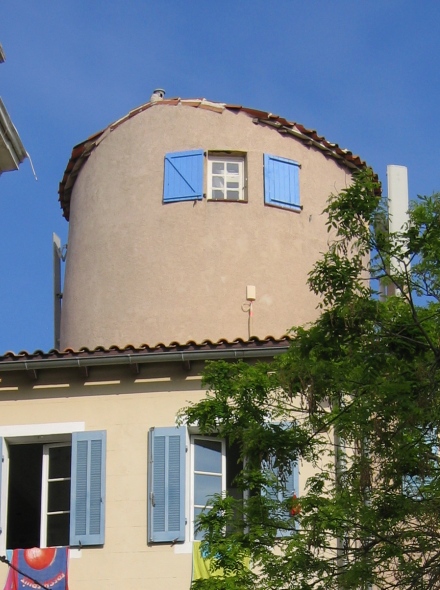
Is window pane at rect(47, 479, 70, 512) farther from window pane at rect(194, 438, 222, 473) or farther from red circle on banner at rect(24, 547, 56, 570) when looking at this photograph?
window pane at rect(194, 438, 222, 473)

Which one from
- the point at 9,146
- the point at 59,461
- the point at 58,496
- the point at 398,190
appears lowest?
the point at 58,496

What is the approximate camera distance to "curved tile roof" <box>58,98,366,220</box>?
923 inches

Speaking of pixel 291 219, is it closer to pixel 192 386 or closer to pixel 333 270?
pixel 192 386

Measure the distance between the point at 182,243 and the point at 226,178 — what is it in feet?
4.78

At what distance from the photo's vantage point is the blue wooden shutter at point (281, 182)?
22.9 metres

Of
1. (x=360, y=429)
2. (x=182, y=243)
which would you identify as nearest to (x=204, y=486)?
(x=182, y=243)

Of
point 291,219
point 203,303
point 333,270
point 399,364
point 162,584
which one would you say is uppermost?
point 291,219

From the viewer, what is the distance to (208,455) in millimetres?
18219

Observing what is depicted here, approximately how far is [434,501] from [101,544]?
6972 millimetres

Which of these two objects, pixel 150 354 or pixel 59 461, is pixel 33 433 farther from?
pixel 150 354

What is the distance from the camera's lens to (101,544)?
17.7m

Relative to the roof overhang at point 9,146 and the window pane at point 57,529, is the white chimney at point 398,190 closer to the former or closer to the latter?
the roof overhang at point 9,146

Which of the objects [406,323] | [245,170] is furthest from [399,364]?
[245,170]

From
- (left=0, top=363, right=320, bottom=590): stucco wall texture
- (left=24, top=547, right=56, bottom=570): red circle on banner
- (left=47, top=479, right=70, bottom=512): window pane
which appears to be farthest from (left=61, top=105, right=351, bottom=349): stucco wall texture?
(left=24, top=547, right=56, bottom=570): red circle on banner
